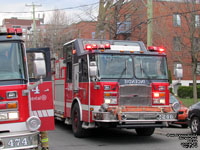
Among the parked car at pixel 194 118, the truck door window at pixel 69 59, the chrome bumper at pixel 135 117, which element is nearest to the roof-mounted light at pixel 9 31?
the chrome bumper at pixel 135 117

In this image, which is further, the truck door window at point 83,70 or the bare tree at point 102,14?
the bare tree at point 102,14

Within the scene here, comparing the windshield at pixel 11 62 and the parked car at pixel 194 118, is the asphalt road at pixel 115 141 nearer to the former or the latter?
the parked car at pixel 194 118

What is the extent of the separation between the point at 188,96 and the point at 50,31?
1618 cm

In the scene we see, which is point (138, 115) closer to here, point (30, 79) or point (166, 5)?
point (30, 79)

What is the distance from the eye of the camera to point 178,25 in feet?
70.7

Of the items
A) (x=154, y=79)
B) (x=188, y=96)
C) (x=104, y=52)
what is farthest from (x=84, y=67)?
(x=188, y=96)

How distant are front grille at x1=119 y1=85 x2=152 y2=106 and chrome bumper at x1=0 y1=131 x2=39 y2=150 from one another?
13.5ft

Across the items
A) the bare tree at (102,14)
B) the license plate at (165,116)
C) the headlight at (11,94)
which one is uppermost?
the bare tree at (102,14)

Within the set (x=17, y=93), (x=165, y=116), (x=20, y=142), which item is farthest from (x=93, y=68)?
A: (x=20, y=142)

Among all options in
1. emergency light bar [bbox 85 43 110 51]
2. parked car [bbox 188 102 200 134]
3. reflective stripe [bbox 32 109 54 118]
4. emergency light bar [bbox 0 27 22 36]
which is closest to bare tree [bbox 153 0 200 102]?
parked car [bbox 188 102 200 134]

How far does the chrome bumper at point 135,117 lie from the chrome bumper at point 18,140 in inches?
130

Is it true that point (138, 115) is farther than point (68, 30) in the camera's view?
No

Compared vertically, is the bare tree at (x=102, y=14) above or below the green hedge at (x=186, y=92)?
above

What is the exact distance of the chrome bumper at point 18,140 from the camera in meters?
6.46
